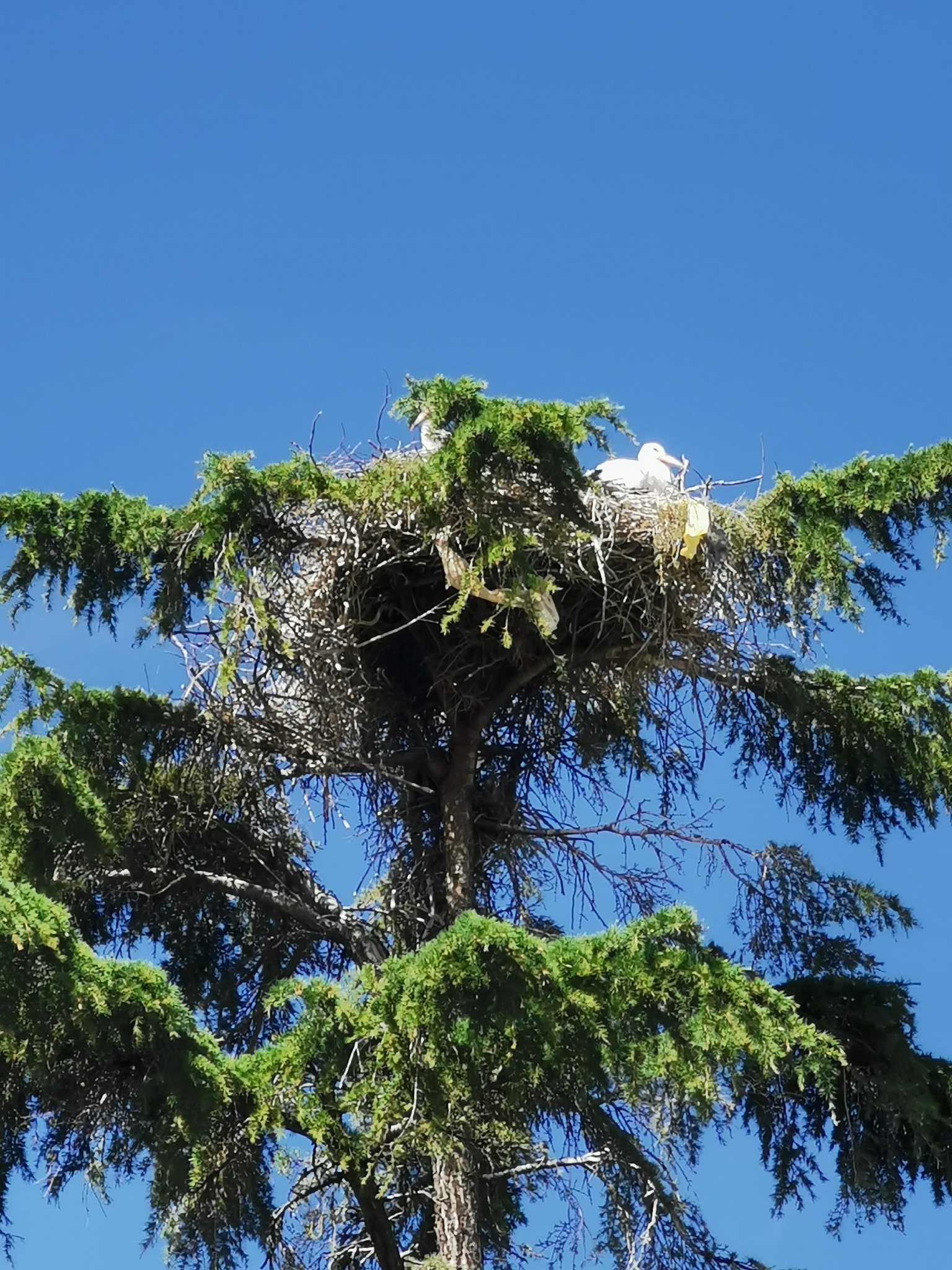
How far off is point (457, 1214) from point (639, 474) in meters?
3.80

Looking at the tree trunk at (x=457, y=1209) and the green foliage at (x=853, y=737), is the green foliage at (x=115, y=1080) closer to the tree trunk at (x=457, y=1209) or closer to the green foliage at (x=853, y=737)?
the tree trunk at (x=457, y=1209)

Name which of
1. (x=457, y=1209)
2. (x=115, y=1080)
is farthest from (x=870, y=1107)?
(x=115, y=1080)

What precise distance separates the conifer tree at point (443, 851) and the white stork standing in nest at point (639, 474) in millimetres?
247

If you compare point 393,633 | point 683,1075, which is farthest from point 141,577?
point 683,1075

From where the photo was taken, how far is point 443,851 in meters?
12.9

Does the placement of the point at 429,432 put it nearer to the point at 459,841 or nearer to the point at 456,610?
the point at 456,610

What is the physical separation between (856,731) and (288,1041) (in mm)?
4559

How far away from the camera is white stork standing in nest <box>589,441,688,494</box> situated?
12.2 meters

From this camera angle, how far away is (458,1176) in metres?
11.0

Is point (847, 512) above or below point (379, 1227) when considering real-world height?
above

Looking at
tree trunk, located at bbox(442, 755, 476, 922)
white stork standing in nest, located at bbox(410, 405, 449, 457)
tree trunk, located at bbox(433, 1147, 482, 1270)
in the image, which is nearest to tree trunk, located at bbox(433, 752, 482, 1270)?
tree trunk, located at bbox(433, 1147, 482, 1270)

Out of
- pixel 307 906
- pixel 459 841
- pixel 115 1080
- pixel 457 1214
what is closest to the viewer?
pixel 115 1080

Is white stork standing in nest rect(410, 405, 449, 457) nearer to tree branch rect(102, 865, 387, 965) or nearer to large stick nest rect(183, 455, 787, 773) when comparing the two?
large stick nest rect(183, 455, 787, 773)

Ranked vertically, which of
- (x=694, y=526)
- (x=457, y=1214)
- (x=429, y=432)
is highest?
(x=429, y=432)
